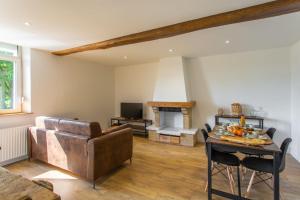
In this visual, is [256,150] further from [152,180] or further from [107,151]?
[107,151]

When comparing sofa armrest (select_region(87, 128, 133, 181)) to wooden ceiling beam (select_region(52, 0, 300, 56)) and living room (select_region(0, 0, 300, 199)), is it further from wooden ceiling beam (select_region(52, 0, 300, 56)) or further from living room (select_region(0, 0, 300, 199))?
wooden ceiling beam (select_region(52, 0, 300, 56))

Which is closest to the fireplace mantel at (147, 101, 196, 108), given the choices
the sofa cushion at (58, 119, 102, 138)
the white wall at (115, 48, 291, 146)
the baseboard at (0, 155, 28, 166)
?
the white wall at (115, 48, 291, 146)

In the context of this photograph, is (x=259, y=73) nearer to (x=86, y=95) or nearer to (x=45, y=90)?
(x=86, y=95)

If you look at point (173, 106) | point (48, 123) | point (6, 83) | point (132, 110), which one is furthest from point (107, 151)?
point (132, 110)

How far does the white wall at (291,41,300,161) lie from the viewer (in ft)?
11.8

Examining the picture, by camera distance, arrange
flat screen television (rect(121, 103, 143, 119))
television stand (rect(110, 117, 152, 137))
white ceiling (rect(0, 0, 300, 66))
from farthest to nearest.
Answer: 1. flat screen television (rect(121, 103, 143, 119))
2. television stand (rect(110, 117, 152, 137))
3. white ceiling (rect(0, 0, 300, 66))

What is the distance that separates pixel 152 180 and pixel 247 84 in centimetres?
358

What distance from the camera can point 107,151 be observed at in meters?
2.79

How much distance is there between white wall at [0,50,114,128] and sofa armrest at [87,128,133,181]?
2375 millimetres

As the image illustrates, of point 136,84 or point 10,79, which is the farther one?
point 136,84

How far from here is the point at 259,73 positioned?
170 inches

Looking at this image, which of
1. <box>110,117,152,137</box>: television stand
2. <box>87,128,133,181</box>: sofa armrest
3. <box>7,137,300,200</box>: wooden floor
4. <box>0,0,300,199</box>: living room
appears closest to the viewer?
<box>0,0,300,199</box>: living room

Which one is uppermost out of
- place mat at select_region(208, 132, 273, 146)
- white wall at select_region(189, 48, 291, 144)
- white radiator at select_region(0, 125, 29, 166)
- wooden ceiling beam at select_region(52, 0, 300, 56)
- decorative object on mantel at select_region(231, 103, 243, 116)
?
wooden ceiling beam at select_region(52, 0, 300, 56)

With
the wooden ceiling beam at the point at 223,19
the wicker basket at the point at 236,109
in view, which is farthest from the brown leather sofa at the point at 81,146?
the wicker basket at the point at 236,109
